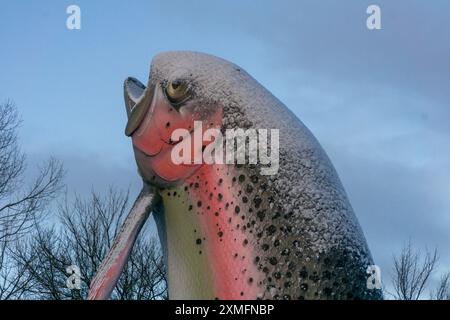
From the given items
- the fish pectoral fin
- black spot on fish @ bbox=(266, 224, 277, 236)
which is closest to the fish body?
black spot on fish @ bbox=(266, 224, 277, 236)

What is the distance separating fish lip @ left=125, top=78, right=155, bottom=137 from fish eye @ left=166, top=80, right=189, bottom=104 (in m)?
0.24

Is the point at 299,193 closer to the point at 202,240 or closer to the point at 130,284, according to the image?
the point at 202,240

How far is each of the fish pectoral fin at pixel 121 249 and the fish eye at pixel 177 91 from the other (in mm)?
781

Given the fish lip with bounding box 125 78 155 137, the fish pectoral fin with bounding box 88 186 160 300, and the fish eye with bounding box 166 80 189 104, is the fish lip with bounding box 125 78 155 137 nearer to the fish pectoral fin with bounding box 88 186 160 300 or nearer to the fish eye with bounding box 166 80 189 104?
the fish eye with bounding box 166 80 189 104

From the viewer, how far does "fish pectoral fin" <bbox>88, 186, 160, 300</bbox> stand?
5520 millimetres

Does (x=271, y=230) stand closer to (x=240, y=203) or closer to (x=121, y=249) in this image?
(x=240, y=203)

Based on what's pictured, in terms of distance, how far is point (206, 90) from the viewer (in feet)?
19.0

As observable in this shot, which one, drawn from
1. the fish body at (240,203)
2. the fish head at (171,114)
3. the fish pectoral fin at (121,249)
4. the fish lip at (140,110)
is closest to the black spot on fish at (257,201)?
the fish body at (240,203)

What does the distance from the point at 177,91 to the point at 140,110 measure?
1.40 ft

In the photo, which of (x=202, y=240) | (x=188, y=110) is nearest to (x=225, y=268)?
(x=202, y=240)

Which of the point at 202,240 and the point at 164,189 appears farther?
the point at 164,189

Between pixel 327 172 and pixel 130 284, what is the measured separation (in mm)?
17335

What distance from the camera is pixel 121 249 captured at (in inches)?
224

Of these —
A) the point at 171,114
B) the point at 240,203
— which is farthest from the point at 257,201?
the point at 171,114
